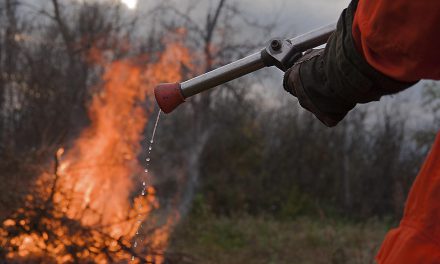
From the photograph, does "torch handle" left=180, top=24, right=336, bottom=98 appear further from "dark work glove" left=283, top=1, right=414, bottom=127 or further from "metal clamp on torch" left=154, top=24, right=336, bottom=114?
"dark work glove" left=283, top=1, right=414, bottom=127

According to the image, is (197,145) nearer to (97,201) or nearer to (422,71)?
(97,201)

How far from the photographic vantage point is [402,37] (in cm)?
120

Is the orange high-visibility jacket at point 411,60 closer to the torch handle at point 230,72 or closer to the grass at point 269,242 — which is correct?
the torch handle at point 230,72

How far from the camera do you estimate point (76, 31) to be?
599 inches

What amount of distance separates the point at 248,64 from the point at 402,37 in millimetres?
678

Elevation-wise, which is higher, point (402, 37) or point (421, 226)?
point (402, 37)

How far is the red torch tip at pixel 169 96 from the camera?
1.89m

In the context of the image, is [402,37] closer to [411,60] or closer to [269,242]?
[411,60]

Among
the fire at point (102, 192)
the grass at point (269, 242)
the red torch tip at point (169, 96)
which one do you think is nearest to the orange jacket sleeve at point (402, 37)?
the red torch tip at point (169, 96)

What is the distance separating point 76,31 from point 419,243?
14811 millimetres

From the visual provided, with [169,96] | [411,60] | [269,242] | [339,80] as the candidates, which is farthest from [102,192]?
[411,60]

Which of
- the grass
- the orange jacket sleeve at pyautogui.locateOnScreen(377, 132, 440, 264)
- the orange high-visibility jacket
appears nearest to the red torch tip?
the orange high-visibility jacket

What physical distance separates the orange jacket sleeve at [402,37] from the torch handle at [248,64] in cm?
44

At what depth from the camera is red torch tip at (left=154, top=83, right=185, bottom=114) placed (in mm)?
1890
